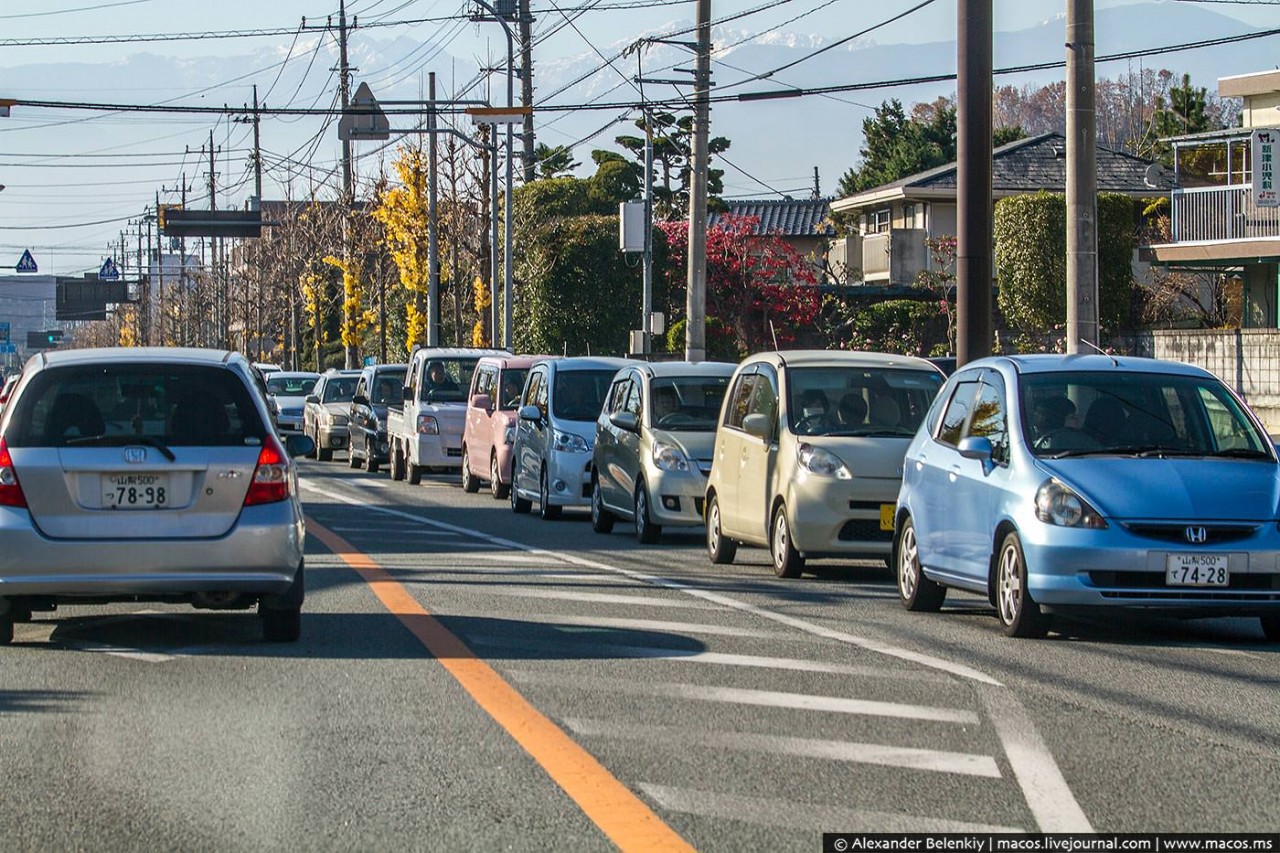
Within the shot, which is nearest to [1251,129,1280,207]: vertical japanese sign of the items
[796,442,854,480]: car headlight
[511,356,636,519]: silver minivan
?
[511,356,636,519]: silver minivan

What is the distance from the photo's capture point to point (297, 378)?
154ft

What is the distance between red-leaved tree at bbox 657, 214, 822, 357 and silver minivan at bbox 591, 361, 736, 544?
104 ft

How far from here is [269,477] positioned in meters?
10.3

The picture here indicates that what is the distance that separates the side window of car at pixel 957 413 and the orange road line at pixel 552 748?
348 centimetres

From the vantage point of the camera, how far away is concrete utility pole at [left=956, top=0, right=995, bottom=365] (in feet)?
61.6

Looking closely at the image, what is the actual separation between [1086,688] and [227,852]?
4.54 meters

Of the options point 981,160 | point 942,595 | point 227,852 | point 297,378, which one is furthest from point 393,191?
point 227,852

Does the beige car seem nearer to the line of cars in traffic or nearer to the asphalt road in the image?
the line of cars in traffic

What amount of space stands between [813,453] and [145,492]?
5669 millimetres

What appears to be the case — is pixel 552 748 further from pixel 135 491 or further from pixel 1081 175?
pixel 1081 175

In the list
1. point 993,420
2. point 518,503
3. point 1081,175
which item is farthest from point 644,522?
point 993,420

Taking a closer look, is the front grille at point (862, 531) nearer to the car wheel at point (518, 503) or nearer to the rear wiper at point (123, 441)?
the rear wiper at point (123, 441)

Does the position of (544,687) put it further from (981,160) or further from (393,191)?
(393,191)

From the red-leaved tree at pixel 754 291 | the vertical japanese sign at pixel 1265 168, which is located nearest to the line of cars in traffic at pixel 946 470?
the vertical japanese sign at pixel 1265 168
